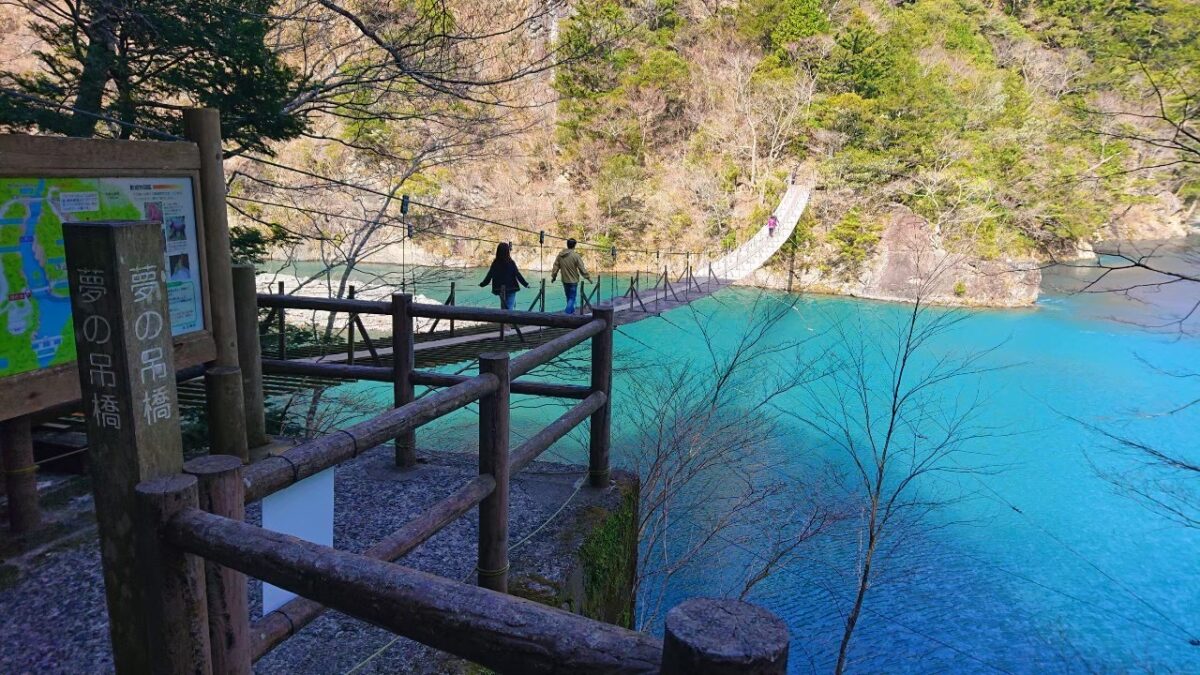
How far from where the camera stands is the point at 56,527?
1.91 m

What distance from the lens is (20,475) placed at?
5.77 ft

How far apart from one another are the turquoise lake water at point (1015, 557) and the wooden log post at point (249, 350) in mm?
2971

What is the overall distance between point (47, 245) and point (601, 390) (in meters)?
1.40

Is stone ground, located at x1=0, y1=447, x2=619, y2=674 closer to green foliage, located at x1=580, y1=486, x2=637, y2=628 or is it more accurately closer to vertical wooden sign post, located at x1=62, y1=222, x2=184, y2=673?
green foliage, located at x1=580, y1=486, x2=637, y2=628

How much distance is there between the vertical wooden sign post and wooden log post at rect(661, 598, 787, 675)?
1.89 ft

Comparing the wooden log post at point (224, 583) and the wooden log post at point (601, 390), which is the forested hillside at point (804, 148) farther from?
the wooden log post at point (224, 583)

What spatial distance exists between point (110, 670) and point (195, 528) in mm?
1002

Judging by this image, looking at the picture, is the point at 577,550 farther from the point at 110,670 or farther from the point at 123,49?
the point at 123,49

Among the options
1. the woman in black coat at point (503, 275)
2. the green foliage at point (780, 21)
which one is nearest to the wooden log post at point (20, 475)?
the woman in black coat at point (503, 275)

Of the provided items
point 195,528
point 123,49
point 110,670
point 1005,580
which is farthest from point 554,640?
point 1005,580

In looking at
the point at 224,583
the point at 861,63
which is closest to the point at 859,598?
the point at 224,583

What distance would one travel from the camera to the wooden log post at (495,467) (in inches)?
54.0

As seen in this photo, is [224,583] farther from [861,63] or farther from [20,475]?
[861,63]

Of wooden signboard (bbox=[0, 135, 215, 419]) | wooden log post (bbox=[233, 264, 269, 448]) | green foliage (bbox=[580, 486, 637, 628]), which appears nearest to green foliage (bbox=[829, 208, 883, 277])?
green foliage (bbox=[580, 486, 637, 628])
